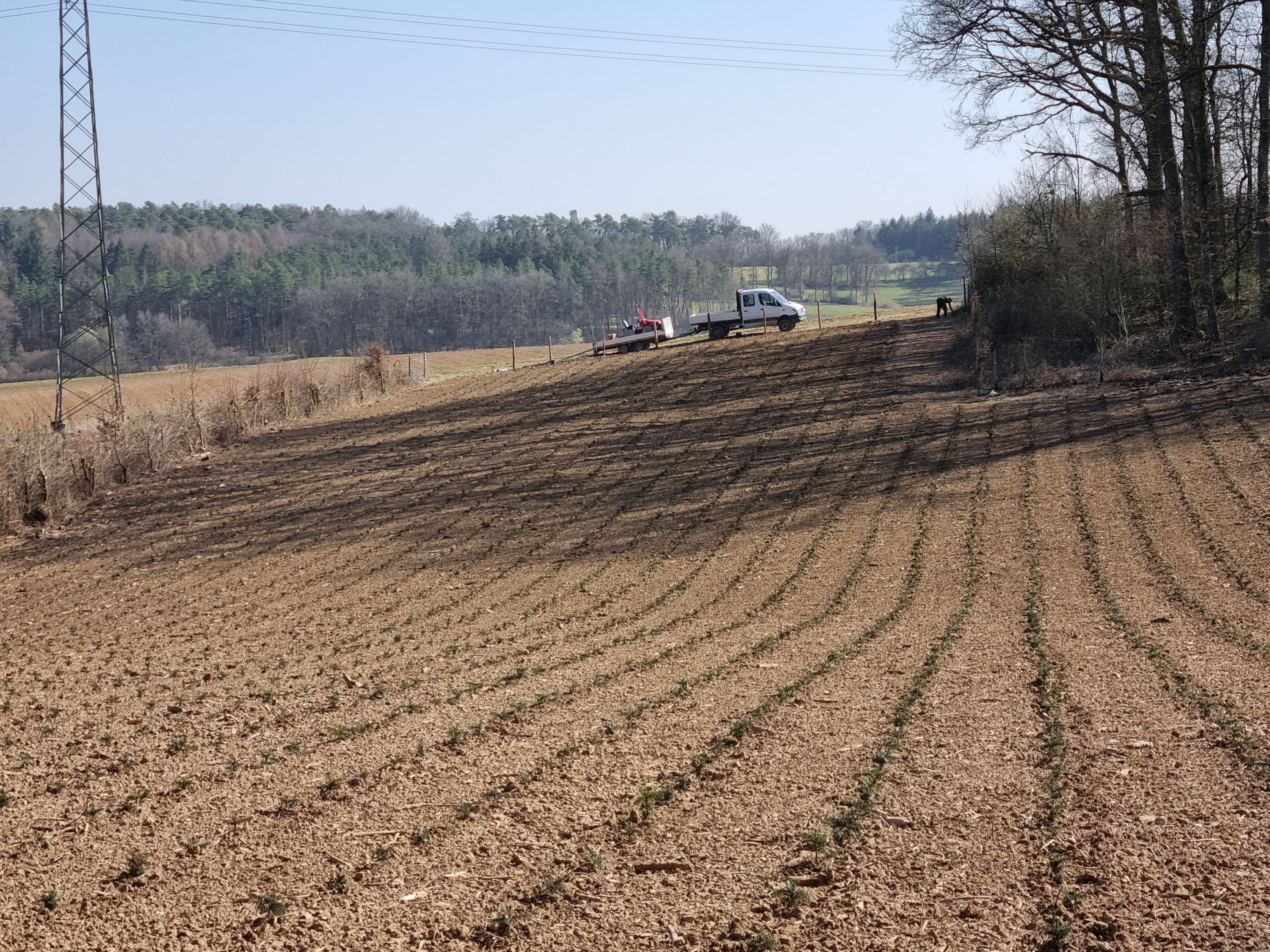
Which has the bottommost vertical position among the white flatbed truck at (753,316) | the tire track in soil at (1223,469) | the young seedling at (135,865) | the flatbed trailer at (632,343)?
the young seedling at (135,865)

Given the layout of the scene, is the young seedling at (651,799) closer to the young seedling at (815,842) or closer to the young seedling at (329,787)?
the young seedling at (815,842)

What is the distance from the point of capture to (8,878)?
596 cm

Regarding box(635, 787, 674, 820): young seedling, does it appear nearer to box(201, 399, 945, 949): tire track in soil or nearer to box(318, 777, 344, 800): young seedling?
box(201, 399, 945, 949): tire track in soil

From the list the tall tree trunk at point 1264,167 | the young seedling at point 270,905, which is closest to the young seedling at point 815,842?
the young seedling at point 270,905

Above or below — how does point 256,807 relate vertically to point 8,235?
below

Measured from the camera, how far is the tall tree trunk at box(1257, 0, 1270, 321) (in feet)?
81.5

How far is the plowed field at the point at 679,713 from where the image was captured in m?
5.42

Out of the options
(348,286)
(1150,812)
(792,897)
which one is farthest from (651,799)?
(348,286)

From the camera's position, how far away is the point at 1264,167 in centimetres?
2658

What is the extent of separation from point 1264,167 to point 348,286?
313 ft

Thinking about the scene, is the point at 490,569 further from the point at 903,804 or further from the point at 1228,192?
the point at 1228,192

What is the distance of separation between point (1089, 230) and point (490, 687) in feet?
76.0

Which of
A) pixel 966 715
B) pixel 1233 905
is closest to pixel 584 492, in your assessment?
pixel 966 715

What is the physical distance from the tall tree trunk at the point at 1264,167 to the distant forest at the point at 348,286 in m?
63.2
